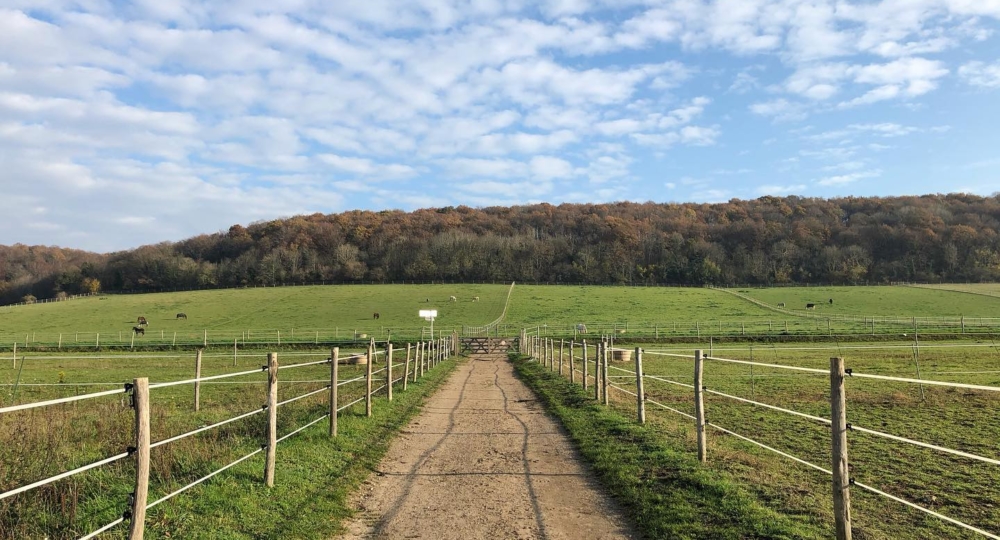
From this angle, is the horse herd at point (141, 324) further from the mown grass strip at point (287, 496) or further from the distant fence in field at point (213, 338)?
the mown grass strip at point (287, 496)

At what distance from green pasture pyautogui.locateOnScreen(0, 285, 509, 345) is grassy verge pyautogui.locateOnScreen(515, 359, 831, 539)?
4145 cm

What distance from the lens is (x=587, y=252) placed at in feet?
370

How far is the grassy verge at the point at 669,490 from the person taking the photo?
5.32 meters

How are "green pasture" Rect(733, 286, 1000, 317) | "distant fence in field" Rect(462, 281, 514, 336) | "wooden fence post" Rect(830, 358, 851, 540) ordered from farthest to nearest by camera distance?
"green pasture" Rect(733, 286, 1000, 317), "distant fence in field" Rect(462, 281, 514, 336), "wooden fence post" Rect(830, 358, 851, 540)

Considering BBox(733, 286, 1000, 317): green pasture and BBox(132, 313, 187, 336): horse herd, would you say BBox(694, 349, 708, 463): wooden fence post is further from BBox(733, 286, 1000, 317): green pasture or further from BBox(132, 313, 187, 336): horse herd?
BBox(733, 286, 1000, 317): green pasture

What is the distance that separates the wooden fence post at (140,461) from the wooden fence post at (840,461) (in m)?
5.40

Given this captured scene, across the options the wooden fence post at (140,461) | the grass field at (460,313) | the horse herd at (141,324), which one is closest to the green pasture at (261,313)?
the grass field at (460,313)

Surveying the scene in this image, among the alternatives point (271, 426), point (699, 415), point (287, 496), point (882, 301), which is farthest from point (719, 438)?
point (882, 301)

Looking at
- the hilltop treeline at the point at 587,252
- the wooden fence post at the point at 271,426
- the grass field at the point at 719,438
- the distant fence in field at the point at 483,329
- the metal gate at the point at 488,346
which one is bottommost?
the metal gate at the point at 488,346

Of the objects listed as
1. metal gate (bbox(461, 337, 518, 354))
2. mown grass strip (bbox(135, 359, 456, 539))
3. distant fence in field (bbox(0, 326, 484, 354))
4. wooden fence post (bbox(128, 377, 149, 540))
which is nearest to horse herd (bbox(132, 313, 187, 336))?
distant fence in field (bbox(0, 326, 484, 354))

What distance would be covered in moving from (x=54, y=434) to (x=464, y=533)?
5657 mm

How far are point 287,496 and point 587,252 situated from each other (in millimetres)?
108358

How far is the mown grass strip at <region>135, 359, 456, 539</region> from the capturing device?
5070 mm

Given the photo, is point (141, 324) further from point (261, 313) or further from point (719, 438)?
point (719, 438)
